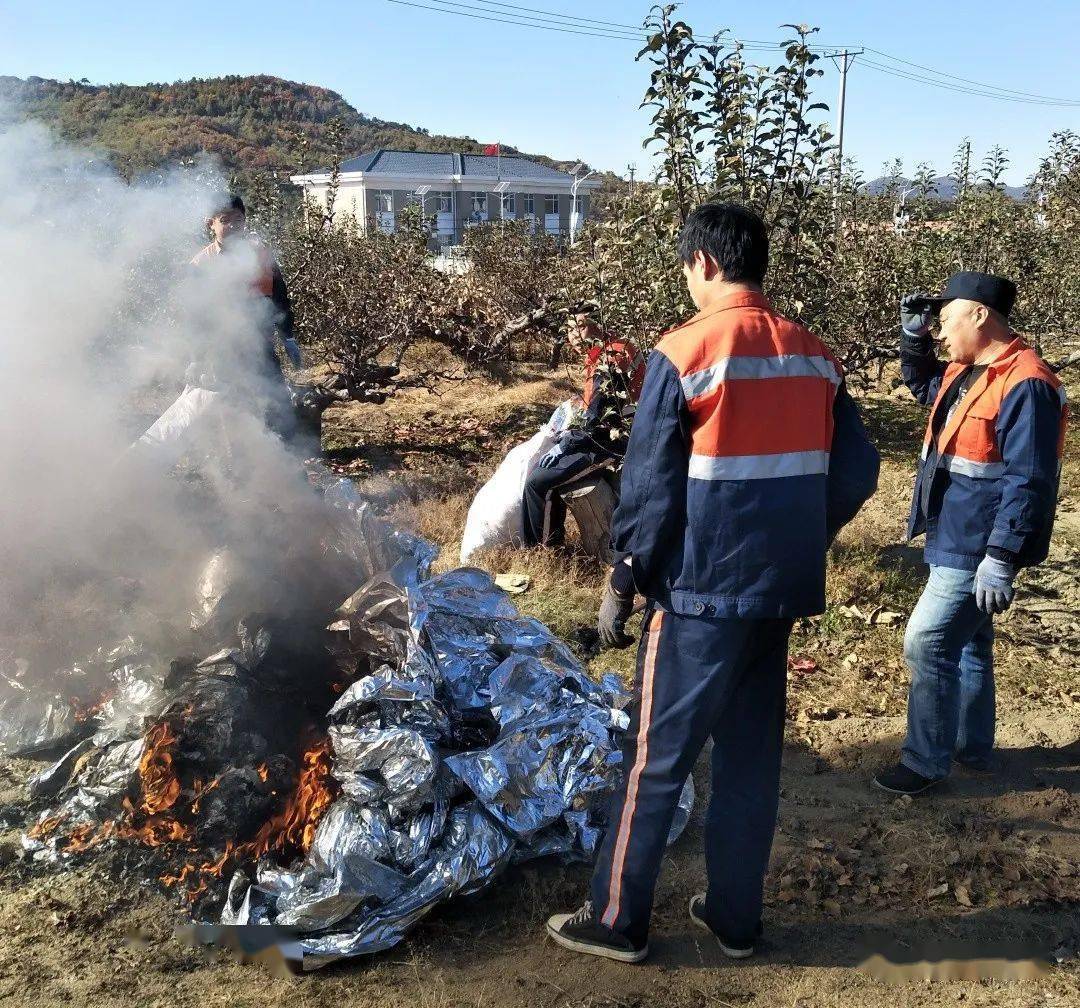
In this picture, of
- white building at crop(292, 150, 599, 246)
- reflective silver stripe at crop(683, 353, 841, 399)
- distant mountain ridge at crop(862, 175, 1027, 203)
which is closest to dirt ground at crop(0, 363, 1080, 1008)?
reflective silver stripe at crop(683, 353, 841, 399)

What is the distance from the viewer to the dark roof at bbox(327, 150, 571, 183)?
42.2m

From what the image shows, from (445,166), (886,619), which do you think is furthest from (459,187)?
(886,619)

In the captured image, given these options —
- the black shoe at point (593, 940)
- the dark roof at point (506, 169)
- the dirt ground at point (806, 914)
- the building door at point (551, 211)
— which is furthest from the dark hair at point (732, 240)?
the dark roof at point (506, 169)

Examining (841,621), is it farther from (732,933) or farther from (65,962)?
(65,962)

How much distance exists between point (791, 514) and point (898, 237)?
28.3 ft

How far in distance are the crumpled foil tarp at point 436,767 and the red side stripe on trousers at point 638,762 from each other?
478mm

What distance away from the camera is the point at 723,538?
215cm

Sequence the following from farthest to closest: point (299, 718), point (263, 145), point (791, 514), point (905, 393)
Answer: point (263, 145)
point (905, 393)
point (299, 718)
point (791, 514)

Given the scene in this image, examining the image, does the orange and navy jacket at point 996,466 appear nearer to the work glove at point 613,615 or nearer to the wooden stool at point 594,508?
the work glove at point 613,615

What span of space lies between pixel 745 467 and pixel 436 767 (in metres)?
1.33

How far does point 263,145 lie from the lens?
38719 millimetres

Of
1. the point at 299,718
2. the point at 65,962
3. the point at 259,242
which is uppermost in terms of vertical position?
the point at 259,242

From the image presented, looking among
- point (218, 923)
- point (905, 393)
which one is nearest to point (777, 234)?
point (218, 923)

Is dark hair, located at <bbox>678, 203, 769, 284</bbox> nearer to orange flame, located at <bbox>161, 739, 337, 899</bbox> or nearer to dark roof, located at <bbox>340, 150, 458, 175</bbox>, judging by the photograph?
orange flame, located at <bbox>161, 739, 337, 899</bbox>
